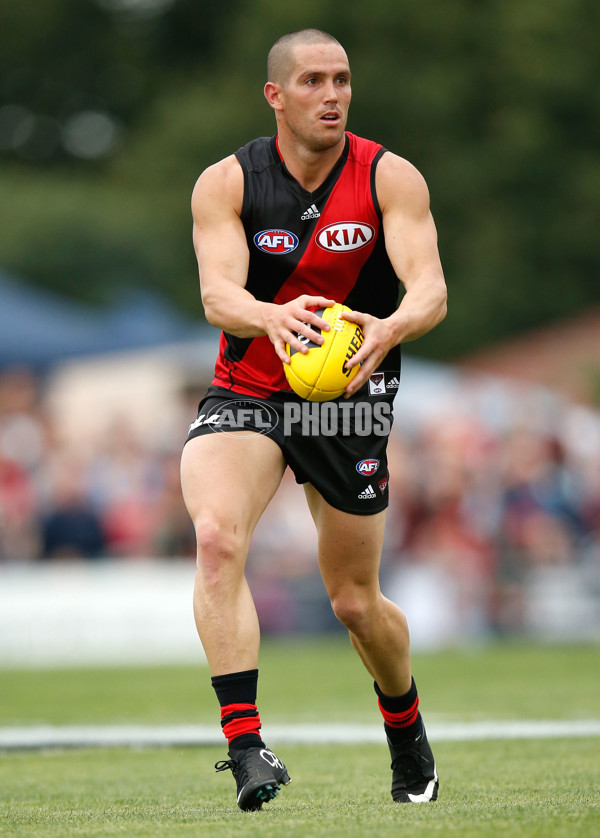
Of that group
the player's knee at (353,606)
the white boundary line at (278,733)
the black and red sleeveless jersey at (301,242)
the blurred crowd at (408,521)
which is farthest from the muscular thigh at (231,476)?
the blurred crowd at (408,521)

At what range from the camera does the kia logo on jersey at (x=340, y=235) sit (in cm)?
560

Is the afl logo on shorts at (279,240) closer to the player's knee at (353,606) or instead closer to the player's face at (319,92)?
the player's face at (319,92)

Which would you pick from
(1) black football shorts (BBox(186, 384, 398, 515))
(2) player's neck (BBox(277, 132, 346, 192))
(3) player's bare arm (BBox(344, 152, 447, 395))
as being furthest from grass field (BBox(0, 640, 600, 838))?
(2) player's neck (BBox(277, 132, 346, 192))

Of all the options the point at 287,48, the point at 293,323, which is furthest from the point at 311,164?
the point at 293,323

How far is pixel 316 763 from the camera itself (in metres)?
7.05

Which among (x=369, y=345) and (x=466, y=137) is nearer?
(x=369, y=345)

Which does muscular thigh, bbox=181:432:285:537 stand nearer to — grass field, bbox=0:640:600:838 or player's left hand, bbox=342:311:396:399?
player's left hand, bbox=342:311:396:399

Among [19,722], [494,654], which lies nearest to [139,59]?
[494,654]

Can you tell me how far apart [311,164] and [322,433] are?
103 cm

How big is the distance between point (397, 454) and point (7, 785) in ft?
33.2

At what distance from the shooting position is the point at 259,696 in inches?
422

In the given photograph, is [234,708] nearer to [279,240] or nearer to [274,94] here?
[279,240]

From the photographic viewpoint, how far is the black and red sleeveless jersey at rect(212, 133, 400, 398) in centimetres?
561

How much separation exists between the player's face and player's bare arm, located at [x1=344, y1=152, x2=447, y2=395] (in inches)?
9.4
